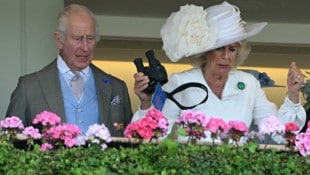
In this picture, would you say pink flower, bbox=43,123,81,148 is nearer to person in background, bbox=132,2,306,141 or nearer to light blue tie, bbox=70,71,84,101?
person in background, bbox=132,2,306,141

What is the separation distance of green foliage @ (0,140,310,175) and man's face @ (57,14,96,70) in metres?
1.08

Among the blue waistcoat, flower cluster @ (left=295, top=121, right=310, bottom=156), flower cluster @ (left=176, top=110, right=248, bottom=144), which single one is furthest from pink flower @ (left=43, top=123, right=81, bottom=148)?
the blue waistcoat

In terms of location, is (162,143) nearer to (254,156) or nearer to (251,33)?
(254,156)

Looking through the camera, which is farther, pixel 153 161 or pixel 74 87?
pixel 74 87

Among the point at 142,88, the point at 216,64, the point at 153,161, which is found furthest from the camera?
the point at 216,64

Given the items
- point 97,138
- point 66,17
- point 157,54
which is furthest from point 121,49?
point 97,138

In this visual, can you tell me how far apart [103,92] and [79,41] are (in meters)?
0.27

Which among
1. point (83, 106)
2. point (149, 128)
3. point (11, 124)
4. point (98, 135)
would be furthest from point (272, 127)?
point (83, 106)

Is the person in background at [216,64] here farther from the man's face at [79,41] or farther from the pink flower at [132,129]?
the pink flower at [132,129]

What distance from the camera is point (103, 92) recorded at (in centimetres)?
376

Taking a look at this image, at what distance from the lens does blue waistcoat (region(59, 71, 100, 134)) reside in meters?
3.64

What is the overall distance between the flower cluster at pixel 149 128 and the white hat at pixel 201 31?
99 cm

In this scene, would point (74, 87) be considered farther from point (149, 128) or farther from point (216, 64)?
point (149, 128)

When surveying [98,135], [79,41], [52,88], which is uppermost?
[79,41]
